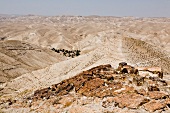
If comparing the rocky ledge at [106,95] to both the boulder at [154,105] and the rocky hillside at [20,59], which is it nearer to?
the boulder at [154,105]

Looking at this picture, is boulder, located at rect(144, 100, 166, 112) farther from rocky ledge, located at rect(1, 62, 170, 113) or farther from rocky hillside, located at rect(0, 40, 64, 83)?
rocky hillside, located at rect(0, 40, 64, 83)

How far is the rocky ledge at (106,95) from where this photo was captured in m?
17.2

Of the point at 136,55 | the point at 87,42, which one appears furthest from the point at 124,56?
the point at 87,42

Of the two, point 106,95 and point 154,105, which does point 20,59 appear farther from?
point 154,105

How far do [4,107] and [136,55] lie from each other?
2507cm

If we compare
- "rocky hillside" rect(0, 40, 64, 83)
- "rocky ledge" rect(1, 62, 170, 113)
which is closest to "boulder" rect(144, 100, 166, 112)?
"rocky ledge" rect(1, 62, 170, 113)

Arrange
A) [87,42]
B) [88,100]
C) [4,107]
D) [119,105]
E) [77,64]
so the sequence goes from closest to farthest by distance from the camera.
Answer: [119,105], [88,100], [4,107], [77,64], [87,42]

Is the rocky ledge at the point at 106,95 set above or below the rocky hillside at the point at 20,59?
above

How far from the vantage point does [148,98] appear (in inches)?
687

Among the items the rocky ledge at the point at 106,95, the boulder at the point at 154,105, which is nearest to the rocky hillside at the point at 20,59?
the rocky ledge at the point at 106,95

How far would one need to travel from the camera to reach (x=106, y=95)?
19000mm

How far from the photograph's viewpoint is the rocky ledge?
1716 cm

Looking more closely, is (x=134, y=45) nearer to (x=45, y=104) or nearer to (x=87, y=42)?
(x=45, y=104)

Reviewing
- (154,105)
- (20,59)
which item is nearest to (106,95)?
(154,105)
